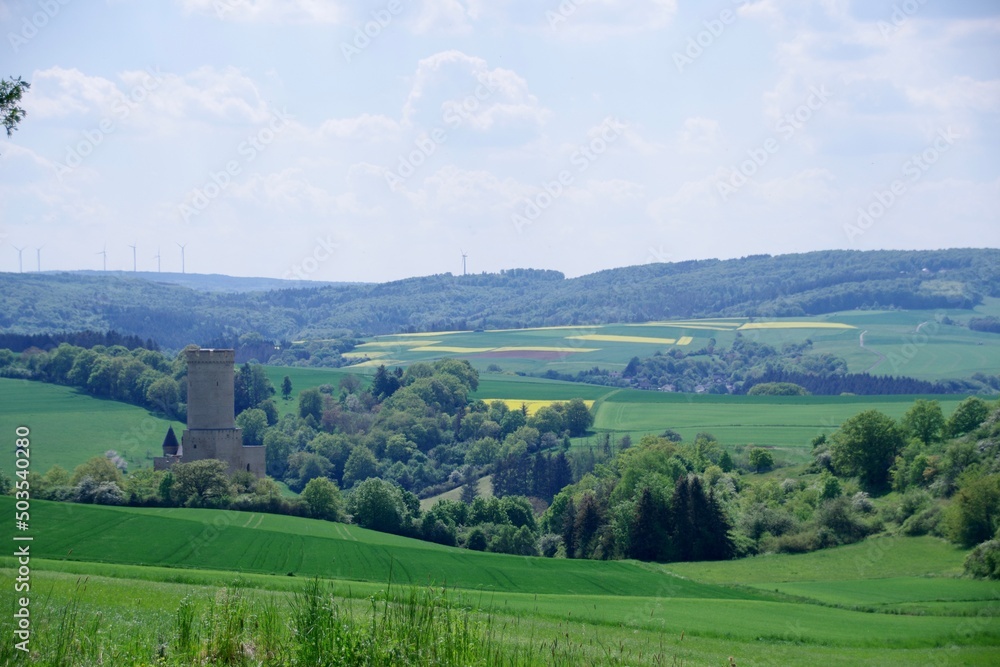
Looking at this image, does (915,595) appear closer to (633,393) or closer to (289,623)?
(289,623)

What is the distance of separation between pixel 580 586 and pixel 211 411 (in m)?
38.3

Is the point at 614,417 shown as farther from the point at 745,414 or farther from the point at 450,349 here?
the point at 450,349

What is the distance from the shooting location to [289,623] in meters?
13.2

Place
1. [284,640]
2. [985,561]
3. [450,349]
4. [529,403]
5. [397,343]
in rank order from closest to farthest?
[284,640]
[985,561]
[529,403]
[450,349]
[397,343]

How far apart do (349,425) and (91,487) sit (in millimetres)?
57024

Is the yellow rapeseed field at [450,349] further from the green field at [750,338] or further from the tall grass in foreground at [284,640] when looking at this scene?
the tall grass in foreground at [284,640]

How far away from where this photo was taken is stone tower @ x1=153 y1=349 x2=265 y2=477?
69.2 metres

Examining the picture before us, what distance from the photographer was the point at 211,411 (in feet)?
230

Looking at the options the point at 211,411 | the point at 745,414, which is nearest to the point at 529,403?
the point at 745,414

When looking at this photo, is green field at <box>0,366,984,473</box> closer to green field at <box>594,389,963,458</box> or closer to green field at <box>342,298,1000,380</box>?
green field at <box>594,389,963,458</box>

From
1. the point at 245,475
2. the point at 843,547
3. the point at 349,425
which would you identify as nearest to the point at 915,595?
the point at 843,547

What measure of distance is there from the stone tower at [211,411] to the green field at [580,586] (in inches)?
518

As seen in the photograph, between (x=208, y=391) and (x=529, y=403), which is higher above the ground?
(x=208, y=391)

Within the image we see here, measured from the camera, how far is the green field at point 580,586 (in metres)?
19.5
